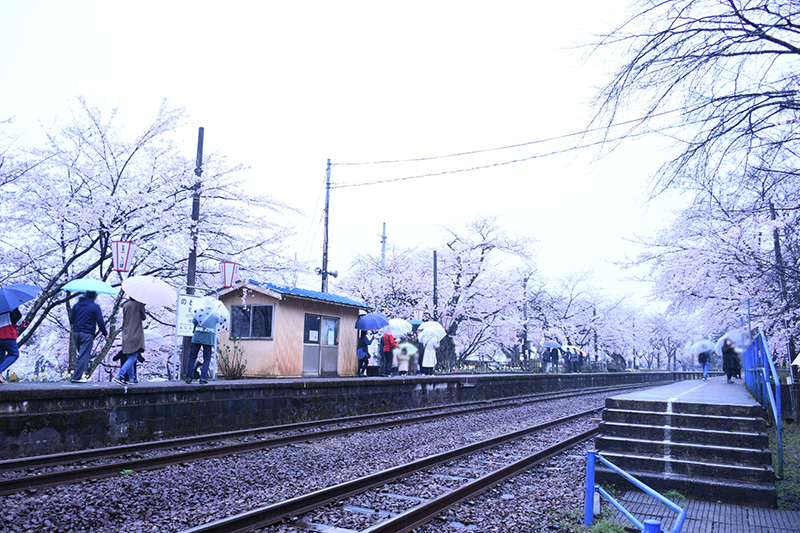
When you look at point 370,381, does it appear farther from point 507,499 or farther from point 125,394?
point 507,499

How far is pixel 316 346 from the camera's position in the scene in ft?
59.4

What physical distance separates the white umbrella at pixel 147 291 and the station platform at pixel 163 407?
1.59 m

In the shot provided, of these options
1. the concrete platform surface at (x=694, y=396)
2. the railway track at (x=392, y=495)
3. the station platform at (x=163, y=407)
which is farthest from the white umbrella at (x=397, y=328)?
the railway track at (x=392, y=495)

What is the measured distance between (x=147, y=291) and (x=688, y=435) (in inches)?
376

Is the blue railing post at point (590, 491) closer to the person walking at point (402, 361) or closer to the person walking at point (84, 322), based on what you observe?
the person walking at point (84, 322)

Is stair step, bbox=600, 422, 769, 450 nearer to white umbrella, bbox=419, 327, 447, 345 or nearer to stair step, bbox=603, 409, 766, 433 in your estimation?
stair step, bbox=603, 409, 766, 433

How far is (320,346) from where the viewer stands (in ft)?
59.9

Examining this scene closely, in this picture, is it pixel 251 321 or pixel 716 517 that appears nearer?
pixel 716 517

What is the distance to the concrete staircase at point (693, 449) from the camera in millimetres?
6160

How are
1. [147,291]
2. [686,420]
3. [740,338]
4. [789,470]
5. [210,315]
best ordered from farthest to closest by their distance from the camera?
[740,338], [210,315], [147,291], [789,470], [686,420]

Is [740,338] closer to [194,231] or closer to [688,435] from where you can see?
[688,435]

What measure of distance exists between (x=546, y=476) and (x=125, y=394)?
21.6 feet

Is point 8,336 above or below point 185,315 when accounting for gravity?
below

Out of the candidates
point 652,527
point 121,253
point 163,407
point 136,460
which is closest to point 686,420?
point 652,527
